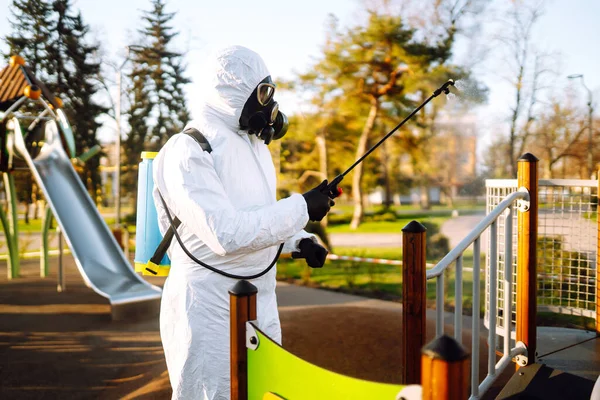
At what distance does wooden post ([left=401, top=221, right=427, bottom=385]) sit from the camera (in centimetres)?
181

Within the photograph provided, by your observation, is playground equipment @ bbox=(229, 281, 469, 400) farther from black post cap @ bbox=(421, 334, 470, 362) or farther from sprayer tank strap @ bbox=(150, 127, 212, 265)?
sprayer tank strap @ bbox=(150, 127, 212, 265)

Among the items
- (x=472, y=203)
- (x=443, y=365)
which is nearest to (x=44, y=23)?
(x=472, y=203)

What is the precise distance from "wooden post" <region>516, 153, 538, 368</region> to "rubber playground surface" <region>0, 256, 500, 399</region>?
1.68 m

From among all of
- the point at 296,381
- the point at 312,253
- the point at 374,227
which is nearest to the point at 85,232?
the point at 312,253

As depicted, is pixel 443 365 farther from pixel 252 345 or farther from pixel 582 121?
pixel 582 121

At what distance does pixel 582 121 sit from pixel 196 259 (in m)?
10.7

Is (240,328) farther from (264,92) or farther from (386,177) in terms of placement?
(386,177)

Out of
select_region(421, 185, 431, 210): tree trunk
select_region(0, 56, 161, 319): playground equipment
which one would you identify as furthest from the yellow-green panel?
select_region(421, 185, 431, 210): tree trunk

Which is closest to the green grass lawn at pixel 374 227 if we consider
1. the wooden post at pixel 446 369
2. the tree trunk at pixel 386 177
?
the tree trunk at pixel 386 177

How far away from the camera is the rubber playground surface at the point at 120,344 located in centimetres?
405

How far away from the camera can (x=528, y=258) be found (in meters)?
2.57

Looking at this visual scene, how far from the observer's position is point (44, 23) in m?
20.1

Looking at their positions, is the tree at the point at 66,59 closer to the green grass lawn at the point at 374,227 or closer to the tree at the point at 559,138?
the green grass lawn at the point at 374,227

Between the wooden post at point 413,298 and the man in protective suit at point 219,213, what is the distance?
0.32m
